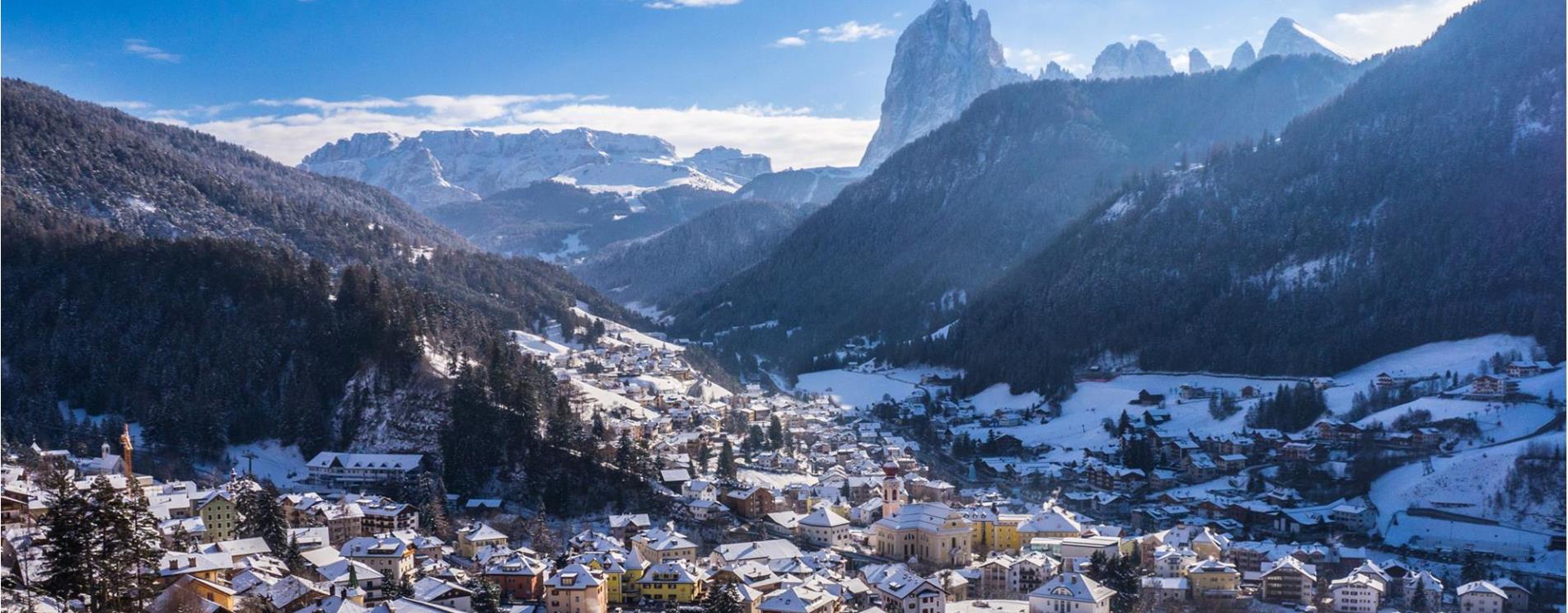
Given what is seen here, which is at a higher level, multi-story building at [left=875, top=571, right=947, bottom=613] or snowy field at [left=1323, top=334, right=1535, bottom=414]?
snowy field at [left=1323, top=334, right=1535, bottom=414]

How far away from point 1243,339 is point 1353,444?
27.1 m

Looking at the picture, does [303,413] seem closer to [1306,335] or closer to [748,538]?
[748,538]

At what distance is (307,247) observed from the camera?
11419cm

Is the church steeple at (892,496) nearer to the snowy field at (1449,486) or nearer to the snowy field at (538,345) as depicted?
the snowy field at (1449,486)

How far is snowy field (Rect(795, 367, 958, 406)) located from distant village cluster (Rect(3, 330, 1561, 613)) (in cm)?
2173

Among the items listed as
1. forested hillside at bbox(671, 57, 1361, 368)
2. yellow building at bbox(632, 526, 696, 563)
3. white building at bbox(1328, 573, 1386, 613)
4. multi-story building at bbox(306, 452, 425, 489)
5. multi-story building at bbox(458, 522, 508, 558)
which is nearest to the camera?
white building at bbox(1328, 573, 1386, 613)

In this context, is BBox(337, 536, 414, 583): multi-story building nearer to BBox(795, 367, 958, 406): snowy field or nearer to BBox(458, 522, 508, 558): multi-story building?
BBox(458, 522, 508, 558): multi-story building

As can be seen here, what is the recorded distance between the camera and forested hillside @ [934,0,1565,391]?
8950cm

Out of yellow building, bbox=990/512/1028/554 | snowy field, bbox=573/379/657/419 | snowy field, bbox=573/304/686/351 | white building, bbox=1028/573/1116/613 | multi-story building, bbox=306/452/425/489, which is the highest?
snowy field, bbox=573/304/686/351

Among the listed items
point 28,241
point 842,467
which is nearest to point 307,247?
point 28,241

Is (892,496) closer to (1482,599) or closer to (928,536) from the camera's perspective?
(928,536)

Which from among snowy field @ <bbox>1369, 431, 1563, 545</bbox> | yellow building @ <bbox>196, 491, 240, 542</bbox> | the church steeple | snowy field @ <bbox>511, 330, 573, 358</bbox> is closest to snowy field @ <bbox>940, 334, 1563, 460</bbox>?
snowy field @ <bbox>1369, 431, 1563, 545</bbox>

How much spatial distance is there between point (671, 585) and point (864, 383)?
64566mm

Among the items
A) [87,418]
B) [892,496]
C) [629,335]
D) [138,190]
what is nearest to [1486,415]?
[892,496]
